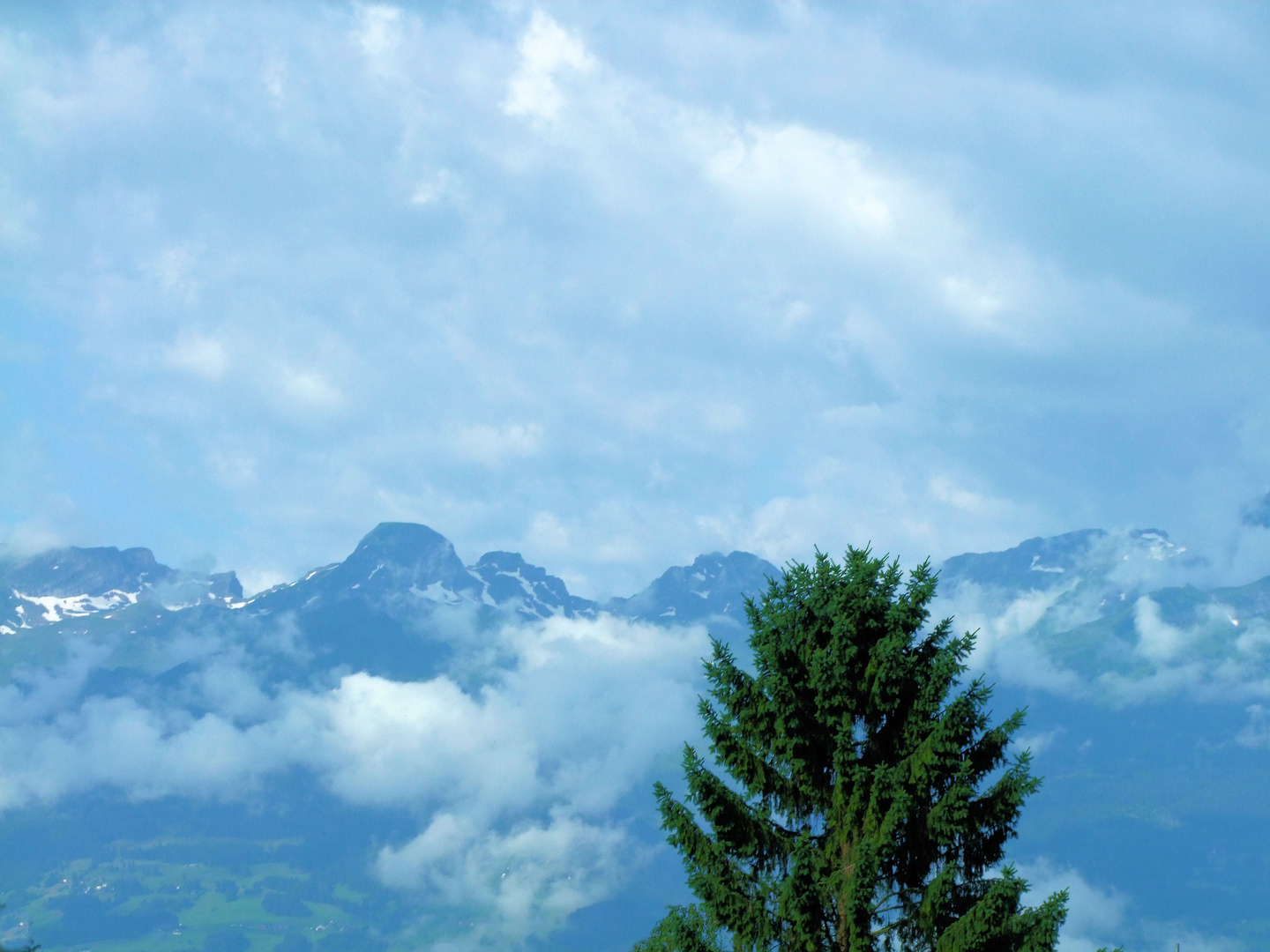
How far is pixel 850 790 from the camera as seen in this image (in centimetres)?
2364

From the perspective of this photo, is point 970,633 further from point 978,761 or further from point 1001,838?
point 1001,838

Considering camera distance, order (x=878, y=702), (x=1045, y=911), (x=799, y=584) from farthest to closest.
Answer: (x=799, y=584) → (x=878, y=702) → (x=1045, y=911)

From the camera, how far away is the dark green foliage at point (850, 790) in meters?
22.6

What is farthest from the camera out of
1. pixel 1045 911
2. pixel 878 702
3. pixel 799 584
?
pixel 799 584

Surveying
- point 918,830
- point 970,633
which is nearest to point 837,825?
point 918,830

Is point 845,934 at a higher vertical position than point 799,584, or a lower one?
lower

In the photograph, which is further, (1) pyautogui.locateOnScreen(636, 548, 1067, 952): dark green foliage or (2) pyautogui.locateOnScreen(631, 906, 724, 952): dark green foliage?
(2) pyautogui.locateOnScreen(631, 906, 724, 952): dark green foliage

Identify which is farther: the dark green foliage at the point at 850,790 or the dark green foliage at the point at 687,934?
the dark green foliage at the point at 687,934

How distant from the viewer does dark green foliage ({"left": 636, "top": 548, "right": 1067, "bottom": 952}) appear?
2261 cm

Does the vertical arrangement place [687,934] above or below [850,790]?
below

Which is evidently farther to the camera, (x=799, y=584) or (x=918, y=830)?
(x=799, y=584)

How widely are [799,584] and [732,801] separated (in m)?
4.75

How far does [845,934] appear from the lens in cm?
2275

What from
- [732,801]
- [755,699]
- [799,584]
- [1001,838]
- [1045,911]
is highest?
[799,584]
